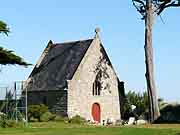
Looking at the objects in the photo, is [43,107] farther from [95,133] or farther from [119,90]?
[95,133]

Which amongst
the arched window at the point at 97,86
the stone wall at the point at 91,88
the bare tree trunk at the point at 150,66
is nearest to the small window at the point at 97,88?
the arched window at the point at 97,86

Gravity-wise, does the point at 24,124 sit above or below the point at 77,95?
below

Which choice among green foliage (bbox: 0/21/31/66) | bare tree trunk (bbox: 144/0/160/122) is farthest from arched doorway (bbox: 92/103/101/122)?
green foliage (bbox: 0/21/31/66)

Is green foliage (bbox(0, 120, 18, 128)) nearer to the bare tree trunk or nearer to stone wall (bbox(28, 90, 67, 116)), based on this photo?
the bare tree trunk

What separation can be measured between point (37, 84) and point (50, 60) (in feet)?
11.6

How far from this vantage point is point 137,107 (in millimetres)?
68438

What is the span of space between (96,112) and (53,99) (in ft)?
18.3

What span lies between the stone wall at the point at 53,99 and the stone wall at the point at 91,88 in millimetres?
726

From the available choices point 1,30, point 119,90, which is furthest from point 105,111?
point 1,30

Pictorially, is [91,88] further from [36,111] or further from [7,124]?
[7,124]

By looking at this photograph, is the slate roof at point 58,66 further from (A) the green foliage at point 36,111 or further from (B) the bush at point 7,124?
(B) the bush at point 7,124

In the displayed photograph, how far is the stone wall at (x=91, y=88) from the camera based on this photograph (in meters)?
60.8

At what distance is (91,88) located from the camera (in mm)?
63188

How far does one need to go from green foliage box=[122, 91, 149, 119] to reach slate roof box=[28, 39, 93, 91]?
31.6 ft
